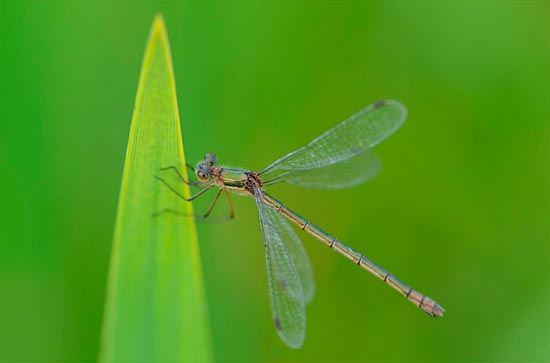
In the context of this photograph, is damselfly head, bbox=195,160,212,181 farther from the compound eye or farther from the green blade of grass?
the green blade of grass

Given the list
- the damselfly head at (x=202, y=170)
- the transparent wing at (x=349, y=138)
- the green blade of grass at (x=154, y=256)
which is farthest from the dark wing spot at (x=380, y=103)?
the green blade of grass at (x=154, y=256)

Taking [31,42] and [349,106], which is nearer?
[31,42]

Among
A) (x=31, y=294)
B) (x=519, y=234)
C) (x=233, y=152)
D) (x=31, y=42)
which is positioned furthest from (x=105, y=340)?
(x=519, y=234)

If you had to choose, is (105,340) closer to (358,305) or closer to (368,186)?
(358,305)

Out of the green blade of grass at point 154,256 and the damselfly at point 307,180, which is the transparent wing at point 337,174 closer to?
the damselfly at point 307,180

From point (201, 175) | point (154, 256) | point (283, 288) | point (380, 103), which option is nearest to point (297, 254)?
point (283, 288)

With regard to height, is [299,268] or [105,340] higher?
[299,268]
